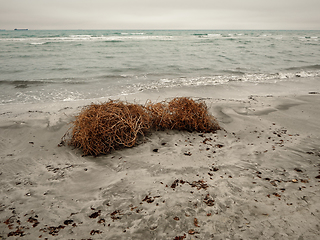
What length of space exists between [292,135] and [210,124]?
1.73m

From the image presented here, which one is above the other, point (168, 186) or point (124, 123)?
point (124, 123)

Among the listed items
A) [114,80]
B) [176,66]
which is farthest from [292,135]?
[176,66]

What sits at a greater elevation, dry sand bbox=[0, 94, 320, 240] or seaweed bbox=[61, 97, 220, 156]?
seaweed bbox=[61, 97, 220, 156]

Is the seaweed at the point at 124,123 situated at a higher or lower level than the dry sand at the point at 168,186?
higher

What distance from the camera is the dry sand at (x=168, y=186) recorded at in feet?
7.36

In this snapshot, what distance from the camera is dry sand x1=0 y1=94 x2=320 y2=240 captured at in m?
2.24

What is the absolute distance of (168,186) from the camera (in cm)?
291

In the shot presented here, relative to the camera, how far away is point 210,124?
4.69m

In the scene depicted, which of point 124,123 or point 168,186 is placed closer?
point 168,186

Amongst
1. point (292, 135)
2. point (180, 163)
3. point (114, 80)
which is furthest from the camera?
point (114, 80)

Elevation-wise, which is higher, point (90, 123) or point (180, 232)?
point (90, 123)

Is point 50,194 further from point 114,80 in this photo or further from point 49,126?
point 114,80

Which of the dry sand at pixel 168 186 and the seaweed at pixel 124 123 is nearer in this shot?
the dry sand at pixel 168 186

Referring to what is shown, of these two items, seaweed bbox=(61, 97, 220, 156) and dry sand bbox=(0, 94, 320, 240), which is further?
seaweed bbox=(61, 97, 220, 156)
